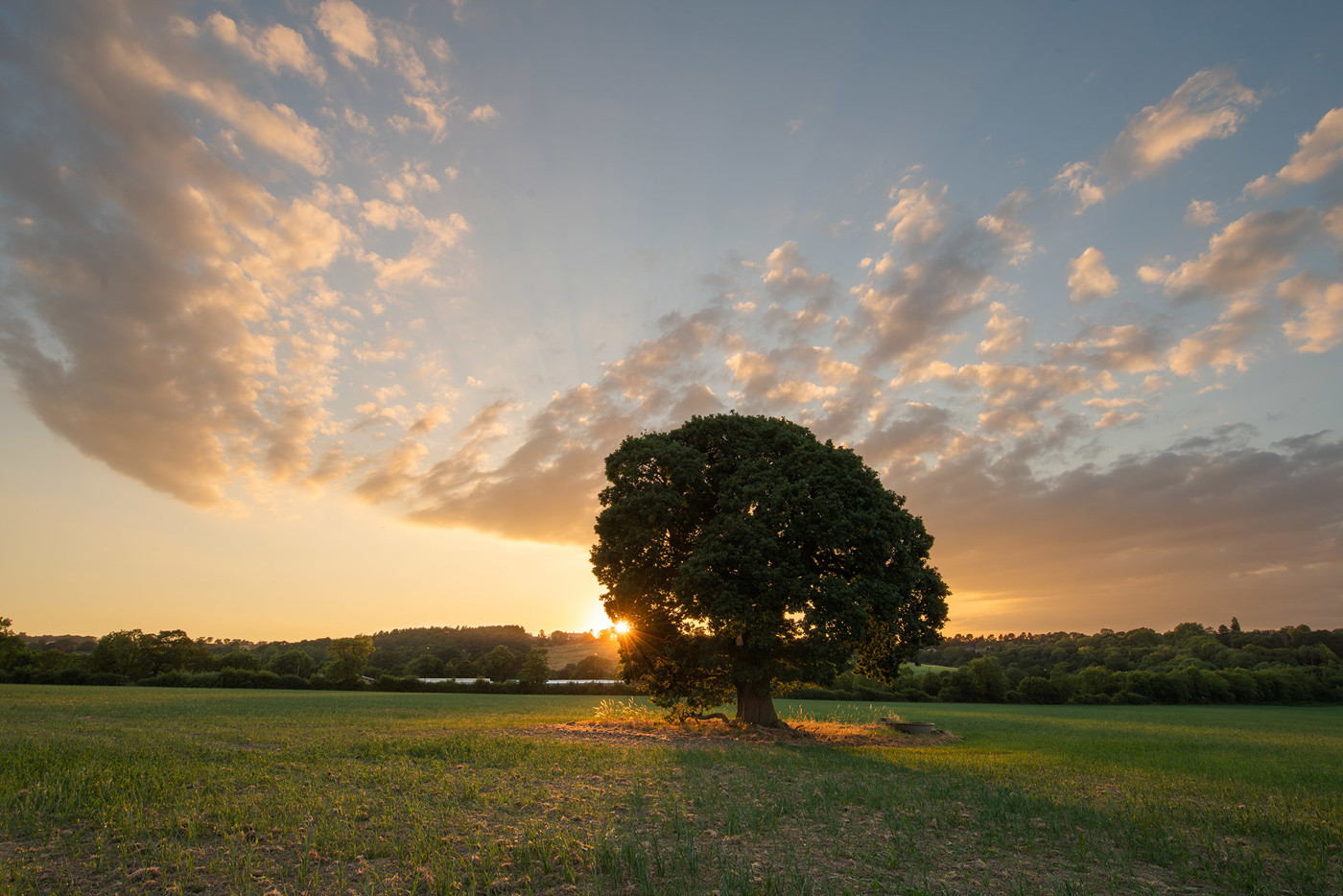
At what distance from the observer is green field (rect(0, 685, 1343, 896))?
24.9 feet

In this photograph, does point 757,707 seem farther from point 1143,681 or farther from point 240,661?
point 240,661

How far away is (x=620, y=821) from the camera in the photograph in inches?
399

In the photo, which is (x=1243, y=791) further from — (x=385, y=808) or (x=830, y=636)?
(x=385, y=808)

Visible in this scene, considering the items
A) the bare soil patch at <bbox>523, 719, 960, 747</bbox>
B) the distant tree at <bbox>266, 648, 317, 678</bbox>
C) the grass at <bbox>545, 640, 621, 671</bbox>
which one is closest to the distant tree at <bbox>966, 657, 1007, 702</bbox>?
the bare soil patch at <bbox>523, 719, 960, 747</bbox>

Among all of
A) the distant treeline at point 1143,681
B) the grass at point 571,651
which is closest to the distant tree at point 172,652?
the grass at point 571,651

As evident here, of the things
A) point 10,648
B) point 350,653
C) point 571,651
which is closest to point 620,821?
point 350,653

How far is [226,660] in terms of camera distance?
89.7 metres

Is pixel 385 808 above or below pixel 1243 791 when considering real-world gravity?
above

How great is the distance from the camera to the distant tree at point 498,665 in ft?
320

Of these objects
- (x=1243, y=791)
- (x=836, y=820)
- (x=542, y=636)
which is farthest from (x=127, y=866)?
(x=542, y=636)

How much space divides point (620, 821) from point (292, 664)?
363ft

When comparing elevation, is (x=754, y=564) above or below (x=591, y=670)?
above

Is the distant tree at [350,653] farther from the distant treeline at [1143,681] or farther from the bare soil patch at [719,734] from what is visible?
the bare soil patch at [719,734]

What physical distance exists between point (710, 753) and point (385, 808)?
441 inches
